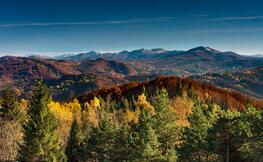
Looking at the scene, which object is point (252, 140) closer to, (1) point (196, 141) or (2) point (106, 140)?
(1) point (196, 141)

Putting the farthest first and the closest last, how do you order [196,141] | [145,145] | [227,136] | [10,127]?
[10,127] < [196,141] < [145,145] < [227,136]

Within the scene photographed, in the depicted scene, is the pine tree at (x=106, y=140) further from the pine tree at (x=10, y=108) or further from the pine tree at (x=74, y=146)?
the pine tree at (x=10, y=108)

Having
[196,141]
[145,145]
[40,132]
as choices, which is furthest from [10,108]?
[196,141]

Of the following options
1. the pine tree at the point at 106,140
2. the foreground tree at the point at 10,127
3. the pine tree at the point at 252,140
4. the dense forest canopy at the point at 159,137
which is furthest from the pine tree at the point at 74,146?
the pine tree at the point at 252,140

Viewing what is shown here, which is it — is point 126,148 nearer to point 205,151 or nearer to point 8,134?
point 205,151

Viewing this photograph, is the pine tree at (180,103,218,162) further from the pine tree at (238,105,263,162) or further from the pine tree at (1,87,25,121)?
the pine tree at (1,87,25,121)

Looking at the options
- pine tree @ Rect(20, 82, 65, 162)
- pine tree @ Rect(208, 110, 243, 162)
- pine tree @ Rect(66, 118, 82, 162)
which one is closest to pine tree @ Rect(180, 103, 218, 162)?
pine tree @ Rect(208, 110, 243, 162)

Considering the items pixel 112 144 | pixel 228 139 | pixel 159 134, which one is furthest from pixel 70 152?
pixel 228 139

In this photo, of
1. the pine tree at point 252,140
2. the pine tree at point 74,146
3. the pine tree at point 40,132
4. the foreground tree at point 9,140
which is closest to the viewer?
the pine tree at point 252,140
